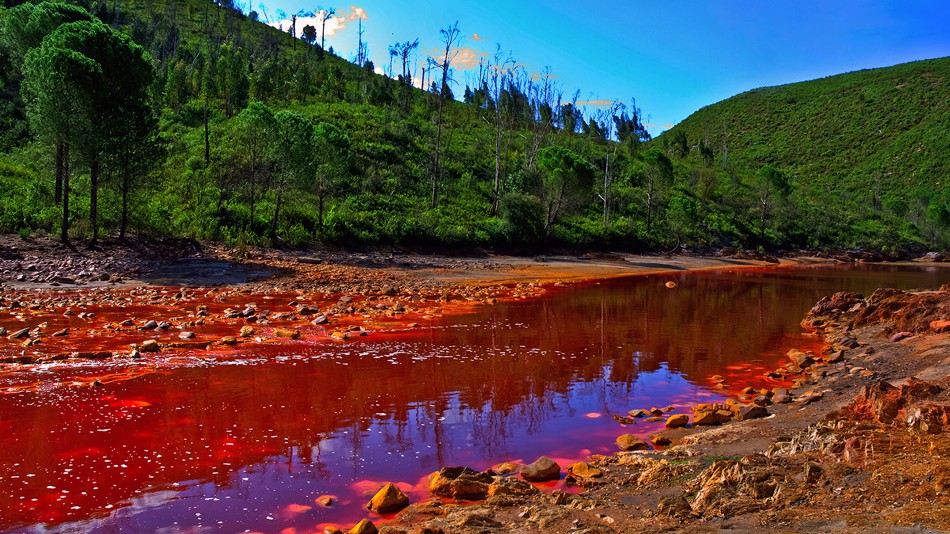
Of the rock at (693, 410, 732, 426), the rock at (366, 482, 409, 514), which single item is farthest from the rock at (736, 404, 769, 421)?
the rock at (366, 482, 409, 514)

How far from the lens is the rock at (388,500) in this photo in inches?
235

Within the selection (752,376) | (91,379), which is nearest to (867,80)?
(752,376)

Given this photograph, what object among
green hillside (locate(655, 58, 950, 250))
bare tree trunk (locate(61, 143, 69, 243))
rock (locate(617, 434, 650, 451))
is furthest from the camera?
green hillside (locate(655, 58, 950, 250))

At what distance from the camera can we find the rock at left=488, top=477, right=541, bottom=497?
618 cm

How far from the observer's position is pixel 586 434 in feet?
28.3

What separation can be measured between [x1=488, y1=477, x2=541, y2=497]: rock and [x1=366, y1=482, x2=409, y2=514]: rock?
0.96 m

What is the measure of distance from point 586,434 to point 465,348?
19.9 ft

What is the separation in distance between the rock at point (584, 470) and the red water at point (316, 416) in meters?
0.63

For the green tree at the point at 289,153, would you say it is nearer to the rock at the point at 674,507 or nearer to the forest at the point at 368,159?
the forest at the point at 368,159

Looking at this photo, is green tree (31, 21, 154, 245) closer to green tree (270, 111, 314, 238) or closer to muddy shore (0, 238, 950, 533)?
green tree (270, 111, 314, 238)

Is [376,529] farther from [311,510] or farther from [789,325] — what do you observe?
[789,325]

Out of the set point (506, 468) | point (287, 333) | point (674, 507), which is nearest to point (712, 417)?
point (506, 468)

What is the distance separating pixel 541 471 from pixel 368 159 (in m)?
50.9

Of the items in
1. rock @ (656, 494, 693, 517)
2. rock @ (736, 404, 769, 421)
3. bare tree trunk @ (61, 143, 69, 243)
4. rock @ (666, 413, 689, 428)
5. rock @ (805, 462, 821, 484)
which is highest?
bare tree trunk @ (61, 143, 69, 243)
